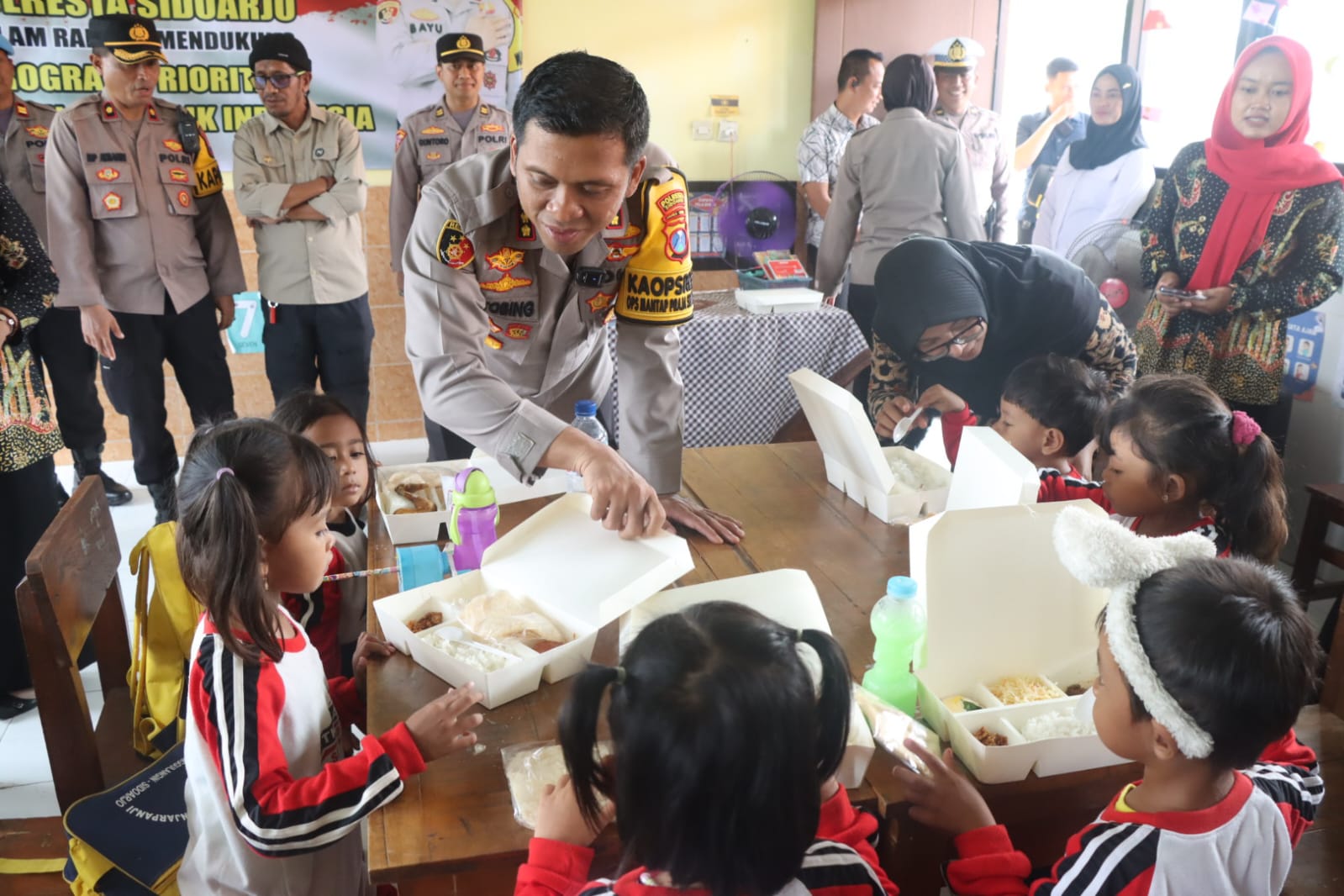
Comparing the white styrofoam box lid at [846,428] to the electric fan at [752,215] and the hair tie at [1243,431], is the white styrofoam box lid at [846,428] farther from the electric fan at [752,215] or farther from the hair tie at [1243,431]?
the electric fan at [752,215]

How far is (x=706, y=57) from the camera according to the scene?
4676 mm

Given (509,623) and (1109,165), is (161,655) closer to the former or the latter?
(509,623)

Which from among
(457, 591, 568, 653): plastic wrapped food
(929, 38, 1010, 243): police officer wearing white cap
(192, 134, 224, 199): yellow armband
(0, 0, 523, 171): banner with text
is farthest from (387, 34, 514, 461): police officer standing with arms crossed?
(457, 591, 568, 653): plastic wrapped food

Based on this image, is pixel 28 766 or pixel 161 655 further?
pixel 28 766

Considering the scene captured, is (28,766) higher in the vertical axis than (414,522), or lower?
lower

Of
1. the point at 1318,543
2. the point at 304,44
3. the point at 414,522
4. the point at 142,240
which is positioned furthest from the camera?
the point at 304,44

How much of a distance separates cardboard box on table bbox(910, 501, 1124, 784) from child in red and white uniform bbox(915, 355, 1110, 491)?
68 cm

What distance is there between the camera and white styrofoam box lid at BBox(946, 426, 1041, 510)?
4.91 feet

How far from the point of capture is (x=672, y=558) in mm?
1365

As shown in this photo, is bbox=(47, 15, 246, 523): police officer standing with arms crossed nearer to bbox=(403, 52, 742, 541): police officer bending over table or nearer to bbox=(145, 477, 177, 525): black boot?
bbox=(145, 477, 177, 525): black boot

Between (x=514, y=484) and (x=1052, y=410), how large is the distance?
3.57 feet

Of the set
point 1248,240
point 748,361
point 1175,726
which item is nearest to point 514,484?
point 1175,726

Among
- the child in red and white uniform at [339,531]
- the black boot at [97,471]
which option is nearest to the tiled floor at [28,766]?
the child in red and white uniform at [339,531]

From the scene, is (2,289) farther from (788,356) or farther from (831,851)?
(788,356)
